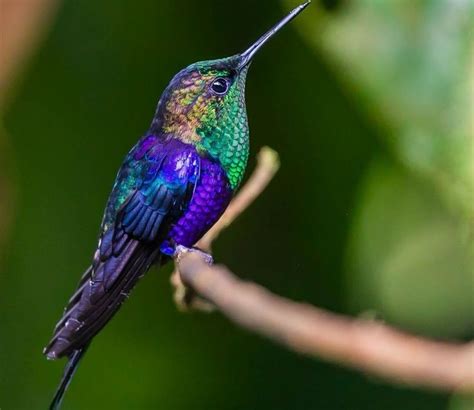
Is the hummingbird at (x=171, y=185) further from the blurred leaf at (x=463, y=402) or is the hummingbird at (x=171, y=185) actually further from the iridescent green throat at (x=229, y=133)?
the blurred leaf at (x=463, y=402)


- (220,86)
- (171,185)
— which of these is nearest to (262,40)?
(220,86)

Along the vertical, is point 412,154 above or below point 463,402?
above

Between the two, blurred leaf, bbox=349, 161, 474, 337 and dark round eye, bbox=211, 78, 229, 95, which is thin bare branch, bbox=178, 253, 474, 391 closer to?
blurred leaf, bbox=349, 161, 474, 337

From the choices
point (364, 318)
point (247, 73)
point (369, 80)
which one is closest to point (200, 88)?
point (247, 73)

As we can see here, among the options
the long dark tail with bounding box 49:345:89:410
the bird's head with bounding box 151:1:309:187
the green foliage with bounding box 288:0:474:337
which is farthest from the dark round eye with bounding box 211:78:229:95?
the long dark tail with bounding box 49:345:89:410

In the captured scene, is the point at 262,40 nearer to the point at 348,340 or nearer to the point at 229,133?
the point at 229,133

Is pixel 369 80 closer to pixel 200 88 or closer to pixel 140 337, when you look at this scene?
pixel 200 88
